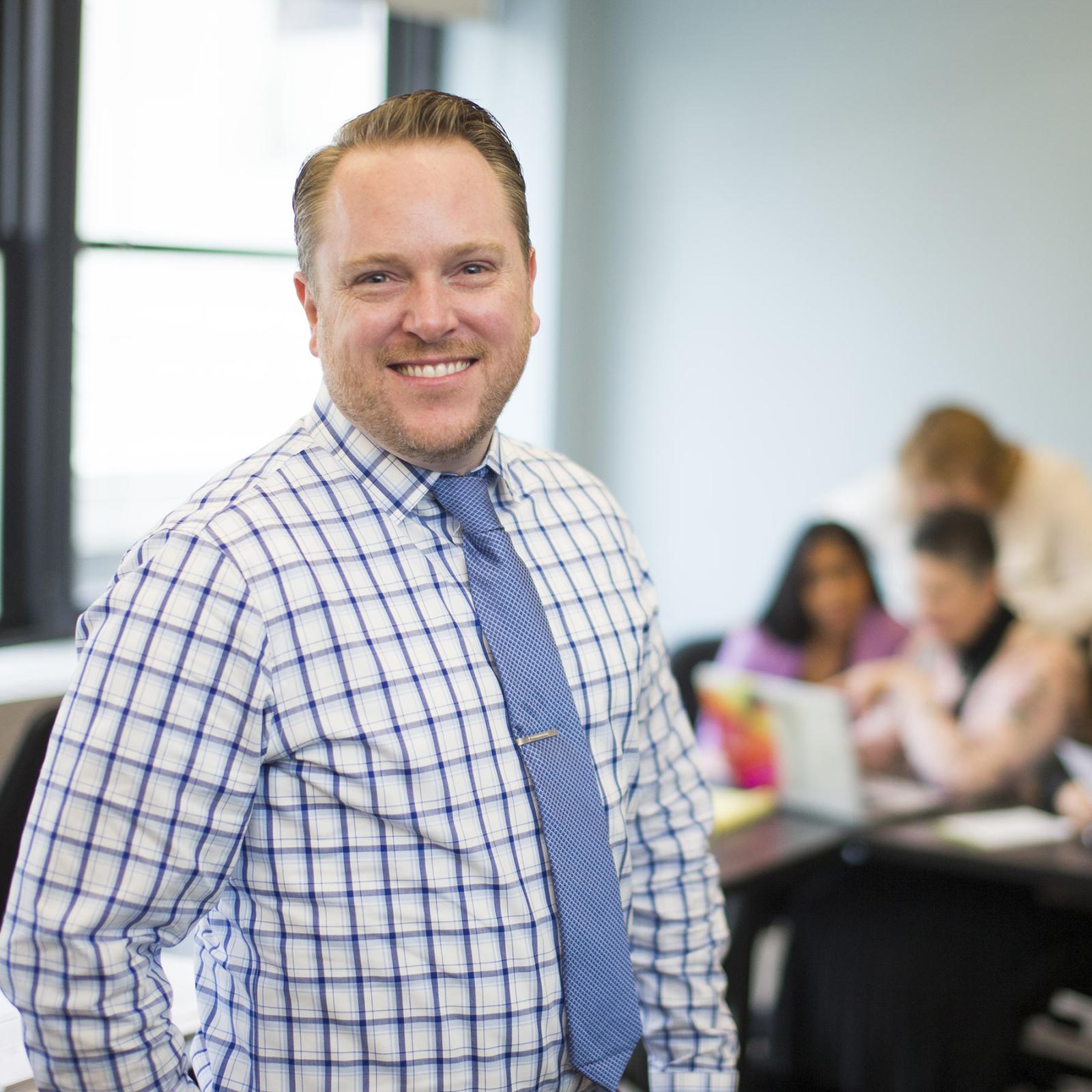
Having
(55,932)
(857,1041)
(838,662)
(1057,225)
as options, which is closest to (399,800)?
(55,932)

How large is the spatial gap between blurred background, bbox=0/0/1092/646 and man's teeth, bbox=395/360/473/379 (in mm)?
2470

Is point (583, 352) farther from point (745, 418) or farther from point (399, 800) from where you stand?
point (399, 800)

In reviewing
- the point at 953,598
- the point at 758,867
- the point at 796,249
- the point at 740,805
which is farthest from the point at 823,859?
the point at 796,249

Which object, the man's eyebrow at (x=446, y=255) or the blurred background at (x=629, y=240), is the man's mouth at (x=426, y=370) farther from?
the blurred background at (x=629, y=240)

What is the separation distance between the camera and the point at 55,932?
1.00 meters

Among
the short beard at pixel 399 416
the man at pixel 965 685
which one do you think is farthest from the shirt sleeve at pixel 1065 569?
the short beard at pixel 399 416

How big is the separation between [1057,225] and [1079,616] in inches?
45.7

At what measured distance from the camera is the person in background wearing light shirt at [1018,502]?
3.73 m

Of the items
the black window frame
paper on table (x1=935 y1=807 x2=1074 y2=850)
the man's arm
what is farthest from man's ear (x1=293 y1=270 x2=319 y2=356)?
the black window frame

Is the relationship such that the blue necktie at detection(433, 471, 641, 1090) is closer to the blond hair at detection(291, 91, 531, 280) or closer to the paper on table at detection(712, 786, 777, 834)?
the blond hair at detection(291, 91, 531, 280)

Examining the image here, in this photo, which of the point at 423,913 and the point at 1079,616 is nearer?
the point at 423,913

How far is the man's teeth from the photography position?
3.76ft

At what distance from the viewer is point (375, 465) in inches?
47.1

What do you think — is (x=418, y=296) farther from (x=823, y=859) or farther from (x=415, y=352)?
(x=823, y=859)
